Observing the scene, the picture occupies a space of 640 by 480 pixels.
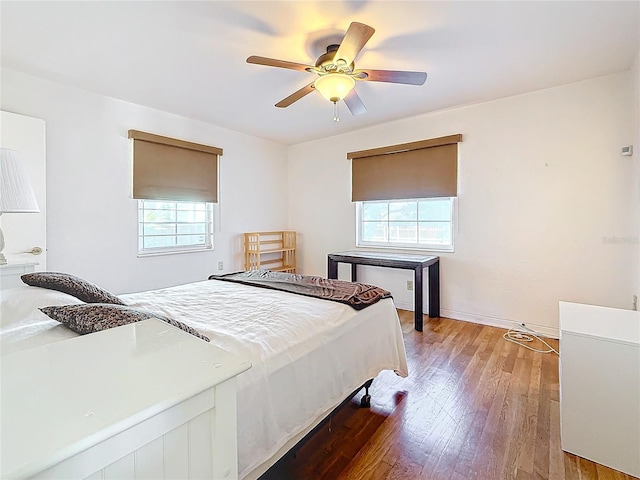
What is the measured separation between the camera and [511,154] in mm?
3334

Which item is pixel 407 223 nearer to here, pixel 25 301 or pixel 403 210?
pixel 403 210

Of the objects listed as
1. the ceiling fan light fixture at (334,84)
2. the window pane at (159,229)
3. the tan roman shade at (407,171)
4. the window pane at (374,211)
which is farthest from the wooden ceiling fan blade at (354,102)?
the window pane at (159,229)

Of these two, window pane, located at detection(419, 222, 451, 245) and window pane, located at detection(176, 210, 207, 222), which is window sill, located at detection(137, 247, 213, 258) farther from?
window pane, located at detection(419, 222, 451, 245)

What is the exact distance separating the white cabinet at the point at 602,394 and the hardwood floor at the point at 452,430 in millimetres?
85

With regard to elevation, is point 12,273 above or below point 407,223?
below

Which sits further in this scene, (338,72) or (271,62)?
(338,72)

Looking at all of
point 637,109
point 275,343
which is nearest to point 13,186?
point 275,343

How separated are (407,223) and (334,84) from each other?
240 cm

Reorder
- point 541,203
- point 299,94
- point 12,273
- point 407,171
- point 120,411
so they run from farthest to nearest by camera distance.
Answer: point 407,171, point 541,203, point 299,94, point 12,273, point 120,411

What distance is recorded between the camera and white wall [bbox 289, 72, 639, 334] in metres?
2.83

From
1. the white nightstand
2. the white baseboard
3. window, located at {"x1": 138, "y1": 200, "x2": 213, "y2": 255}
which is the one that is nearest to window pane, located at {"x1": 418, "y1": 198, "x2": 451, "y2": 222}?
the white baseboard

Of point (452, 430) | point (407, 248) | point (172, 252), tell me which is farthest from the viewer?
point (407, 248)

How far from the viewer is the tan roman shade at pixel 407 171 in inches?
147

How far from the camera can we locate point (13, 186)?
1623 millimetres
